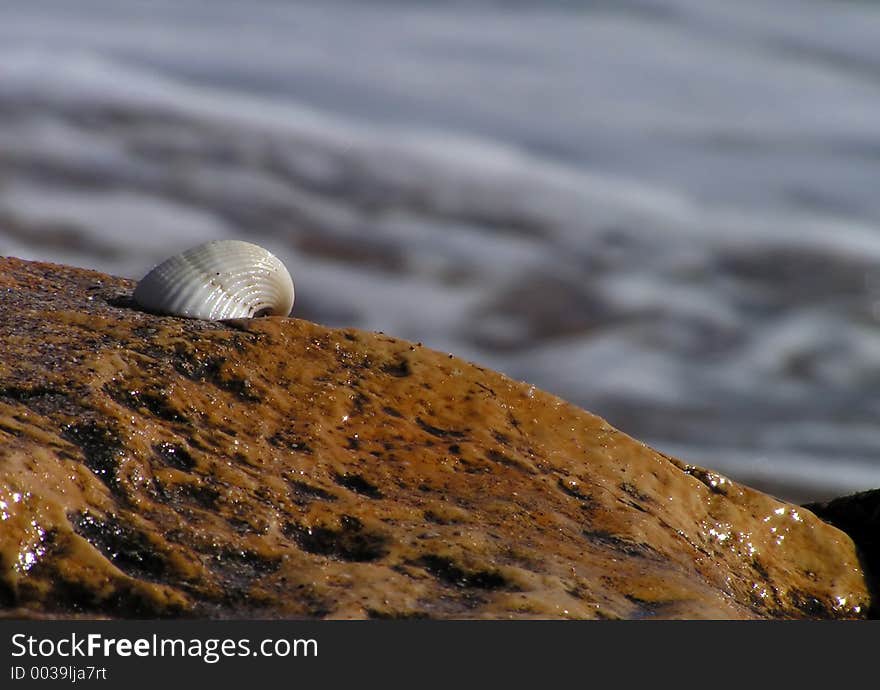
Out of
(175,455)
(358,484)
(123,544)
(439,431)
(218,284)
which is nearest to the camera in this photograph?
(123,544)

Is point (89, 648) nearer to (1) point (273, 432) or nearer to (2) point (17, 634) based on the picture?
(2) point (17, 634)

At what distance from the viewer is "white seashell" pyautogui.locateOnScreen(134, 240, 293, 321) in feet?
18.8

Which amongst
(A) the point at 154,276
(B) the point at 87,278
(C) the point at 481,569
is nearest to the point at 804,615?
(C) the point at 481,569

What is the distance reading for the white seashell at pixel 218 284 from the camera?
5730mm

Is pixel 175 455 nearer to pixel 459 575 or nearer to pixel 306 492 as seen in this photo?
pixel 306 492

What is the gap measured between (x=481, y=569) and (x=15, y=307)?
98.4 inches

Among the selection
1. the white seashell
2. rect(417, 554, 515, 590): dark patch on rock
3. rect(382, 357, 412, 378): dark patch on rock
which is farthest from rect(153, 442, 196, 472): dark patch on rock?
the white seashell

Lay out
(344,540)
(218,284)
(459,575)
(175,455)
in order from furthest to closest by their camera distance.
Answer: (218,284) → (175,455) → (344,540) → (459,575)

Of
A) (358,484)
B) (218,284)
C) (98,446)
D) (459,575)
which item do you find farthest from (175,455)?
(218,284)

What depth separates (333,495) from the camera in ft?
14.7

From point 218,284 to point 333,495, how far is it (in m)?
1.73

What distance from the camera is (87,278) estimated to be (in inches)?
260

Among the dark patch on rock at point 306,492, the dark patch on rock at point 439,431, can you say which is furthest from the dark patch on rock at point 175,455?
the dark patch on rock at point 439,431

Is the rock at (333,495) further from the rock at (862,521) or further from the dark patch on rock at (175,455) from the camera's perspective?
the rock at (862,521)
